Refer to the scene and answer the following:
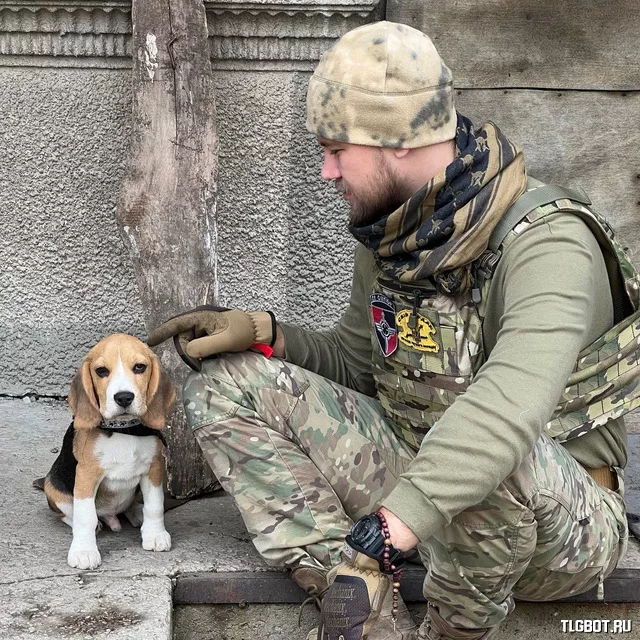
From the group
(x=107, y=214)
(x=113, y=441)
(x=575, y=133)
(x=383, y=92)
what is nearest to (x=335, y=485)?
(x=113, y=441)

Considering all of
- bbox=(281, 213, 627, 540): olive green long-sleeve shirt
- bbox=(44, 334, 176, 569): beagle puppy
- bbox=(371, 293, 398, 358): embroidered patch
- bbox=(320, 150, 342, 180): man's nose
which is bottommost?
bbox=(44, 334, 176, 569): beagle puppy

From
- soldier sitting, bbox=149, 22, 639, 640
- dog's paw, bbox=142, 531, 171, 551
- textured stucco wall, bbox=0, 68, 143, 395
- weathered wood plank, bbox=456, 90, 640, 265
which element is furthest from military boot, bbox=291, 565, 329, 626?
weathered wood plank, bbox=456, 90, 640, 265

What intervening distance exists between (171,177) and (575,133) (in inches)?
65.6

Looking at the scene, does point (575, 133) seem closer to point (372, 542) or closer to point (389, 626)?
point (389, 626)

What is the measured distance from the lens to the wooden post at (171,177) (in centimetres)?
334

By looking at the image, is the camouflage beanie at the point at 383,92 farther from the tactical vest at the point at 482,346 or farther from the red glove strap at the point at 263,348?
the red glove strap at the point at 263,348

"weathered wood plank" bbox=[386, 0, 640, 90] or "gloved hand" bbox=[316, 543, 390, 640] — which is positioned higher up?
"weathered wood plank" bbox=[386, 0, 640, 90]

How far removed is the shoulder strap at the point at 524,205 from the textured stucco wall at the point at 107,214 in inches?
63.6

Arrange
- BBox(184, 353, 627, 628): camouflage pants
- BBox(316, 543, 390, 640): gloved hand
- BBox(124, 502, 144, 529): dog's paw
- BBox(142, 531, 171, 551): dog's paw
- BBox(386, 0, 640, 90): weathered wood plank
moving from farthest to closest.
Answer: BBox(386, 0, 640, 90): weathered wood plank < BBox(124, 502, 144, 529): dog's paw < BBox(142, 531, 171, 551): dog's paw < BBox(184, 353, 627, 628): camouflage pants < BBox(316, 543, 390, 640): gloved hand

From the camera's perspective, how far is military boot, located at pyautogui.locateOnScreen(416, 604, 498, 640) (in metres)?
2.54

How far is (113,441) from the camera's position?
2918 mm

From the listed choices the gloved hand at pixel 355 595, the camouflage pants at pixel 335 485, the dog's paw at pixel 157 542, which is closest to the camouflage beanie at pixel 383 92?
the camouflage pants at pixel 335 485

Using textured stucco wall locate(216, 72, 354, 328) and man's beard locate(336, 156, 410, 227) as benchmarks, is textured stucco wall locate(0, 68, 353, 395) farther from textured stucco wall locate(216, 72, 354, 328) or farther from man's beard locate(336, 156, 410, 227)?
man's beard locate(336, 156, 410, 227)

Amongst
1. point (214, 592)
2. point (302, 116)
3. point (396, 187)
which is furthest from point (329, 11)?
point (214, 592)
